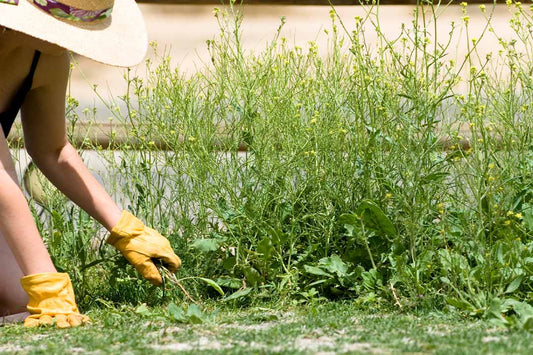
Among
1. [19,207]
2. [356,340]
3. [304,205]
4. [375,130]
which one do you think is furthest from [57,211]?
[356,340]

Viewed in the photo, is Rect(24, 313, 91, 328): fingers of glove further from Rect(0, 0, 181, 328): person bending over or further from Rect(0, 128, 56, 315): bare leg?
Rect(0, 128, 56, 315): bare leg

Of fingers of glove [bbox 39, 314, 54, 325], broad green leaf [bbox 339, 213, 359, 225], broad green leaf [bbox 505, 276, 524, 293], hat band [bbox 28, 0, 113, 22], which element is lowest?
fingers of glove [bbox 39, 314, 54, 325]

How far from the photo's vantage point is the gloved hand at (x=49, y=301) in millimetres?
2781

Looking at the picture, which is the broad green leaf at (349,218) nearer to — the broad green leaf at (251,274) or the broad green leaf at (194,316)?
the broad green leaf at (251,274)

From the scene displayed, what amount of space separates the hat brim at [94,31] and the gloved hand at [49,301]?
28.0 inches

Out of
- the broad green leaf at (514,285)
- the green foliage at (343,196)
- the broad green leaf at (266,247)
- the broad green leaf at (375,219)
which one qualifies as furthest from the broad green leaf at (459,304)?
the broad green leaf at (266,247)

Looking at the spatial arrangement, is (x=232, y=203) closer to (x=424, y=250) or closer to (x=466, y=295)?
(x=424, y=250)

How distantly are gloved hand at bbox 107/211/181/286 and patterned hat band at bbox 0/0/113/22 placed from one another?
710 millimetres

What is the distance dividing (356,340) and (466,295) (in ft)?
1.60

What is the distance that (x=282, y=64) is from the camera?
357 centimetres

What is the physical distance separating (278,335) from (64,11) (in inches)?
48.8

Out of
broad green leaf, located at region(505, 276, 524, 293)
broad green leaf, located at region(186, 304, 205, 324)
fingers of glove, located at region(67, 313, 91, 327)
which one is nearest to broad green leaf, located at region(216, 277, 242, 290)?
broad green leaf, located at region(186, 304, 205, 324)

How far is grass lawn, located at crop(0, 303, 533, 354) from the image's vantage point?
2.19 meters

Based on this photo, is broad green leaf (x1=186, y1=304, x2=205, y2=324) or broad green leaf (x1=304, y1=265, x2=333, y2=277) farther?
broad green leaf (x1=304, y1=265, x2=333, y2=277)
